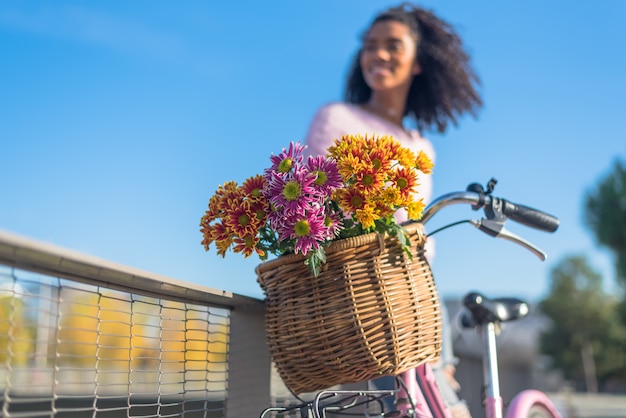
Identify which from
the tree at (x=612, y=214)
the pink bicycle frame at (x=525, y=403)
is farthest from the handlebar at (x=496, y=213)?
the tree at (x=612, y=214)

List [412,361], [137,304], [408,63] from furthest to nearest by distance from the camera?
[408,63] → [412,361] → [137,304]

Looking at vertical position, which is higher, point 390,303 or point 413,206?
point 413,206

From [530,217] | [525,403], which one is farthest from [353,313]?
[525,403]

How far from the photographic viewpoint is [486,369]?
262cm

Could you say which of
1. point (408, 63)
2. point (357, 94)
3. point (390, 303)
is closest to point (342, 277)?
point (390, 303)

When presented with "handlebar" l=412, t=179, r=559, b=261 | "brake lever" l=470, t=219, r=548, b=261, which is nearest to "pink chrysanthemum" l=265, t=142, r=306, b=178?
"handlebar" l=412, t=179, r=559, b=261

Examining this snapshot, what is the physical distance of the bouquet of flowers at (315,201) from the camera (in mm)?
1781

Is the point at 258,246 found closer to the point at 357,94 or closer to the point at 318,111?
the point at 318,111

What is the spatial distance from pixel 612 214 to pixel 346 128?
113 feet

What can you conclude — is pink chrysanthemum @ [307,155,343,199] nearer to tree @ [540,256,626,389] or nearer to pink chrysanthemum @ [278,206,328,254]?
pink chrysanthemum @ [278,206,328,254]

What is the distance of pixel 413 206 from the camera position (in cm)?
186

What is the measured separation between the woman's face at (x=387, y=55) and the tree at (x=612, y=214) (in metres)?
32.2

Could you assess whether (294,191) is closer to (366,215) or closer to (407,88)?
(366,215)

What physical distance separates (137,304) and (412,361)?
29.5 inches
